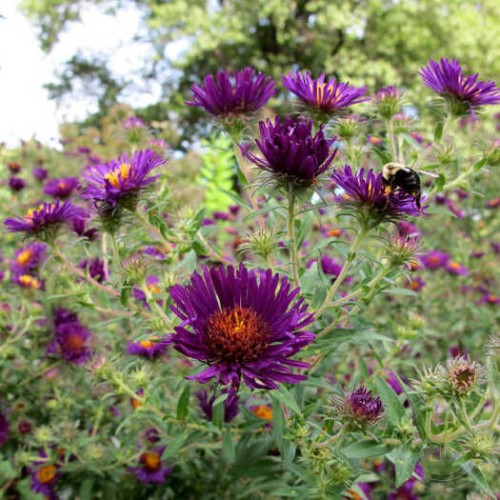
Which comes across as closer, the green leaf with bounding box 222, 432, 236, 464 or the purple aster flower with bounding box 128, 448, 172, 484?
the green leaf with bounding box 222, 432, 236, 464

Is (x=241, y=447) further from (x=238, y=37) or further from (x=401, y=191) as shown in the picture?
(x=238, y=37)

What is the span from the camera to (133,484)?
4.99 feet

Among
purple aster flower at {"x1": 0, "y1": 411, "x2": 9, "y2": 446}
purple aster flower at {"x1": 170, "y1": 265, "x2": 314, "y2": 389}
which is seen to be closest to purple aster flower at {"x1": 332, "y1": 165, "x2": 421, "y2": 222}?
purple aster flower at {"x1": 170, "y1": 265, "x2": 314, "y2": 389}

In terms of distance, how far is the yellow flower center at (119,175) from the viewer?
1.00 meters

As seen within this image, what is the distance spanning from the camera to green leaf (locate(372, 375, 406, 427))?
0.90m

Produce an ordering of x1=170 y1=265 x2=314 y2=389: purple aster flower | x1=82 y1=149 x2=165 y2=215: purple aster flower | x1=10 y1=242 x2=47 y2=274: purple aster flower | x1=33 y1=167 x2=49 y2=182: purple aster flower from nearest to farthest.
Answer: x1=170 y1=265 x2=314 y2=389: purple aster flower < x1=82 y1=149 x2=165 y2=215: purple aster flower < x1=10 y1=242 x2=47 y2=274: purple aster flower < x1=33 y1=167 x2=49 y2=182: purple aster flower

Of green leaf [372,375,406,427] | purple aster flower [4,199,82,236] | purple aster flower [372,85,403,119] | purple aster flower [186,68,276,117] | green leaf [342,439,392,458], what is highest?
purple aster flower [372,85,403,119]

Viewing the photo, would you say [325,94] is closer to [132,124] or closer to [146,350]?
[132,124]

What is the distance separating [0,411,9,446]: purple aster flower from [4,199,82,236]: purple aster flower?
757 mm

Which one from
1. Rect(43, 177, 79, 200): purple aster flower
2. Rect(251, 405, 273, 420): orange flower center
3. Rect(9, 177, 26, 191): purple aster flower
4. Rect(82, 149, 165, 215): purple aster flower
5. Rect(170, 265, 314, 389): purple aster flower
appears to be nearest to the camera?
Rect(170, 265, 314, 389): purple aster flower

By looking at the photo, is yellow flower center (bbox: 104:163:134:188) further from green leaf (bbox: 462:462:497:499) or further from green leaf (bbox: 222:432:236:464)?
green leaf (bbox: 462:462:497:499)

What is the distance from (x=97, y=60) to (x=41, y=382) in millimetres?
13913

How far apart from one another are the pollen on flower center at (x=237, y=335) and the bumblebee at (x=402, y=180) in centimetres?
33

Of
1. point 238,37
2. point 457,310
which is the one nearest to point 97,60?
point 238,37
